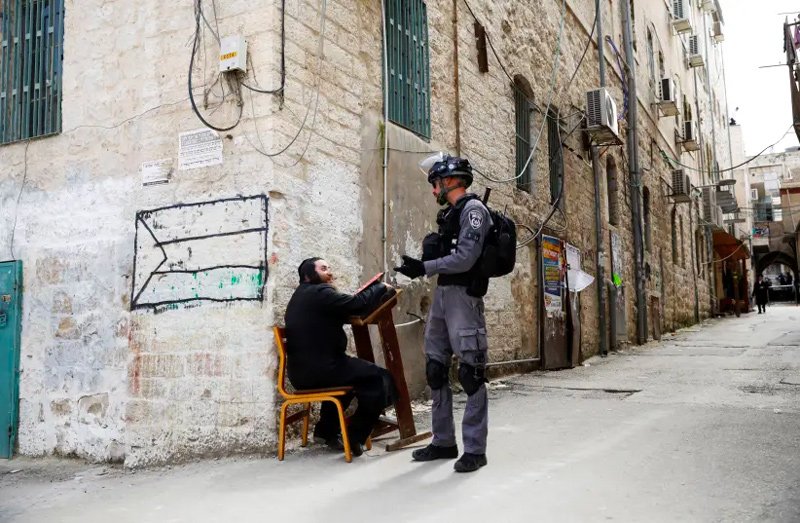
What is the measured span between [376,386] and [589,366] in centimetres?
634

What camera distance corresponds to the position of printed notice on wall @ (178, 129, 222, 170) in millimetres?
5016

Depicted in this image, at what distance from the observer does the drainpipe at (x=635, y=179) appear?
13.8 metres

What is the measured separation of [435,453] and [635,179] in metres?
11.5

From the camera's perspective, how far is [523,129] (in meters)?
9.52

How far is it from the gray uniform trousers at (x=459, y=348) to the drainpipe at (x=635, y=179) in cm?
1062

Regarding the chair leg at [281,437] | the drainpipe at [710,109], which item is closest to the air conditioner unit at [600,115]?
the chair leg at [281,437]

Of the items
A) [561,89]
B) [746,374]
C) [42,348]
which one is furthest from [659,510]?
[561,89]

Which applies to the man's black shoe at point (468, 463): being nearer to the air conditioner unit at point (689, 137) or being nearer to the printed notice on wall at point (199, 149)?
the printed notice on wall at point (199, 149)

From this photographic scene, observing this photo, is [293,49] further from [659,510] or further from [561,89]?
[561,89]

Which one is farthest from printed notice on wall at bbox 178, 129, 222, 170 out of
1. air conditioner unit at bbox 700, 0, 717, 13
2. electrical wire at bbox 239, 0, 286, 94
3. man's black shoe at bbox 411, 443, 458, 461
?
air conditioner unit at bbox 700, 0, 717, 13

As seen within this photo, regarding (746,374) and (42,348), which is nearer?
(42,348)

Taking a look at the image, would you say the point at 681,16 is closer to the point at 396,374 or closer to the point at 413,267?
the point at 396,374

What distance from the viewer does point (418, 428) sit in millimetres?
5184

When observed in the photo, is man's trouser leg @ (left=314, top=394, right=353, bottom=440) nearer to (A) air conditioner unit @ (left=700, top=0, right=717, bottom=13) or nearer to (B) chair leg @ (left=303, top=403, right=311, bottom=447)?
(B) chair leg @ (left=303, top=403, right=311, bottom=447)
